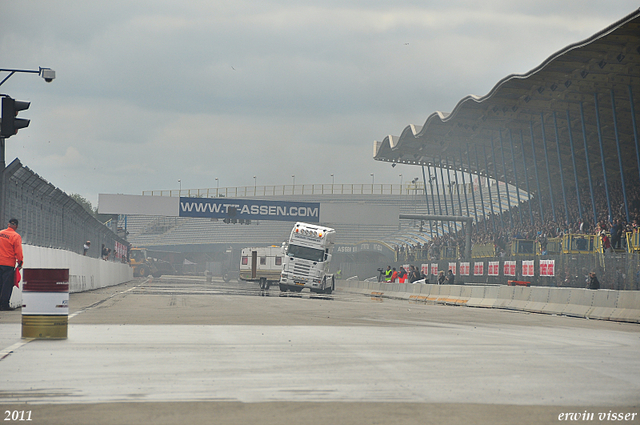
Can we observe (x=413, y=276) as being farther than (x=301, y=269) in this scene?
Yes

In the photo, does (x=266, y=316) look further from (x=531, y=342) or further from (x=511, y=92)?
(x=511, y=92)

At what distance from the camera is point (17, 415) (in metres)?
5.53

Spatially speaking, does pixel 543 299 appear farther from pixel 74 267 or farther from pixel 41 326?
pixel 41 326

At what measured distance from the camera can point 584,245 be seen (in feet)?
109

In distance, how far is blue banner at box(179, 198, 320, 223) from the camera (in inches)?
2314

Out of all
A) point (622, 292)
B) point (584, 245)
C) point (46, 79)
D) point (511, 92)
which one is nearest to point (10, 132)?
point (46, 79)

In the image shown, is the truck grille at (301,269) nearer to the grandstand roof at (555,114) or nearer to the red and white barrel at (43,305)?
the grandstand roof at (555,114)

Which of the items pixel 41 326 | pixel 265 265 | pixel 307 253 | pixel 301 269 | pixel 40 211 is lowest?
pixel 41 326

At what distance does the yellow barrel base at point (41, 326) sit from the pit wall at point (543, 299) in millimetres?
14190

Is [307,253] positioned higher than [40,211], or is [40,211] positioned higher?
[40,211]

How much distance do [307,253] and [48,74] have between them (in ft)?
60.0

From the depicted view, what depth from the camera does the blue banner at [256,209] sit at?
193ft

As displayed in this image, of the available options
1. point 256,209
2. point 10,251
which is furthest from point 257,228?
point 10,251

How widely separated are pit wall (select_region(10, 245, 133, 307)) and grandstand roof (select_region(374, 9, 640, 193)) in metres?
22.7
